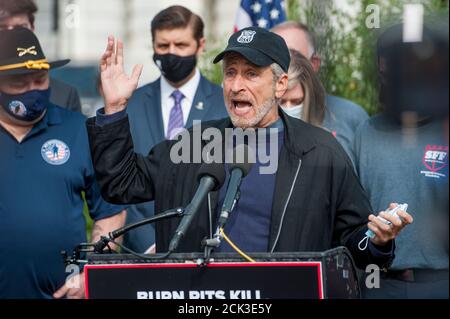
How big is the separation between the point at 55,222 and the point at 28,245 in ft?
0.59

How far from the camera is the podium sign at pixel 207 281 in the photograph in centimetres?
349

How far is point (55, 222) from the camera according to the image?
5.29 m

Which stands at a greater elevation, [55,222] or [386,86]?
[386,86]

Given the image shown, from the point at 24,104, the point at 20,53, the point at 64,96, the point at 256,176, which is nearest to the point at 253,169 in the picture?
the point at 256,176

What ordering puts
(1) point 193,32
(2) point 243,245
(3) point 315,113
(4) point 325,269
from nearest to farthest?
(4) point 325,269 → (2) point 243,245 → (3) point 315,113 → (1) point 193,32

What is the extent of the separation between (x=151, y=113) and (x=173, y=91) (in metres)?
0.21

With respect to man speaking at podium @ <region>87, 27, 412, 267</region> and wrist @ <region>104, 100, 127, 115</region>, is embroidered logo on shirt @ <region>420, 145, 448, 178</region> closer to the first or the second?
man speaking at podium @ <region>87, 27, 412, 267</region>

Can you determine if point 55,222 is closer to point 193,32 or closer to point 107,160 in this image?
point 107,160

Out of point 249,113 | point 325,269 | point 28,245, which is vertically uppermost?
point 249,113

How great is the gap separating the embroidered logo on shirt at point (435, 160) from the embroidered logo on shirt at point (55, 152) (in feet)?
6.03

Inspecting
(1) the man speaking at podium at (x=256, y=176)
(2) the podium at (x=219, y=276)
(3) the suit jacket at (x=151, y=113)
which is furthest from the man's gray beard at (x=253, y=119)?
(3) the suit jacket at (x=151, y=113)

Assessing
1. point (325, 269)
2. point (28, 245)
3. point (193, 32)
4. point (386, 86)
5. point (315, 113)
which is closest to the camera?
point (325, 269)
